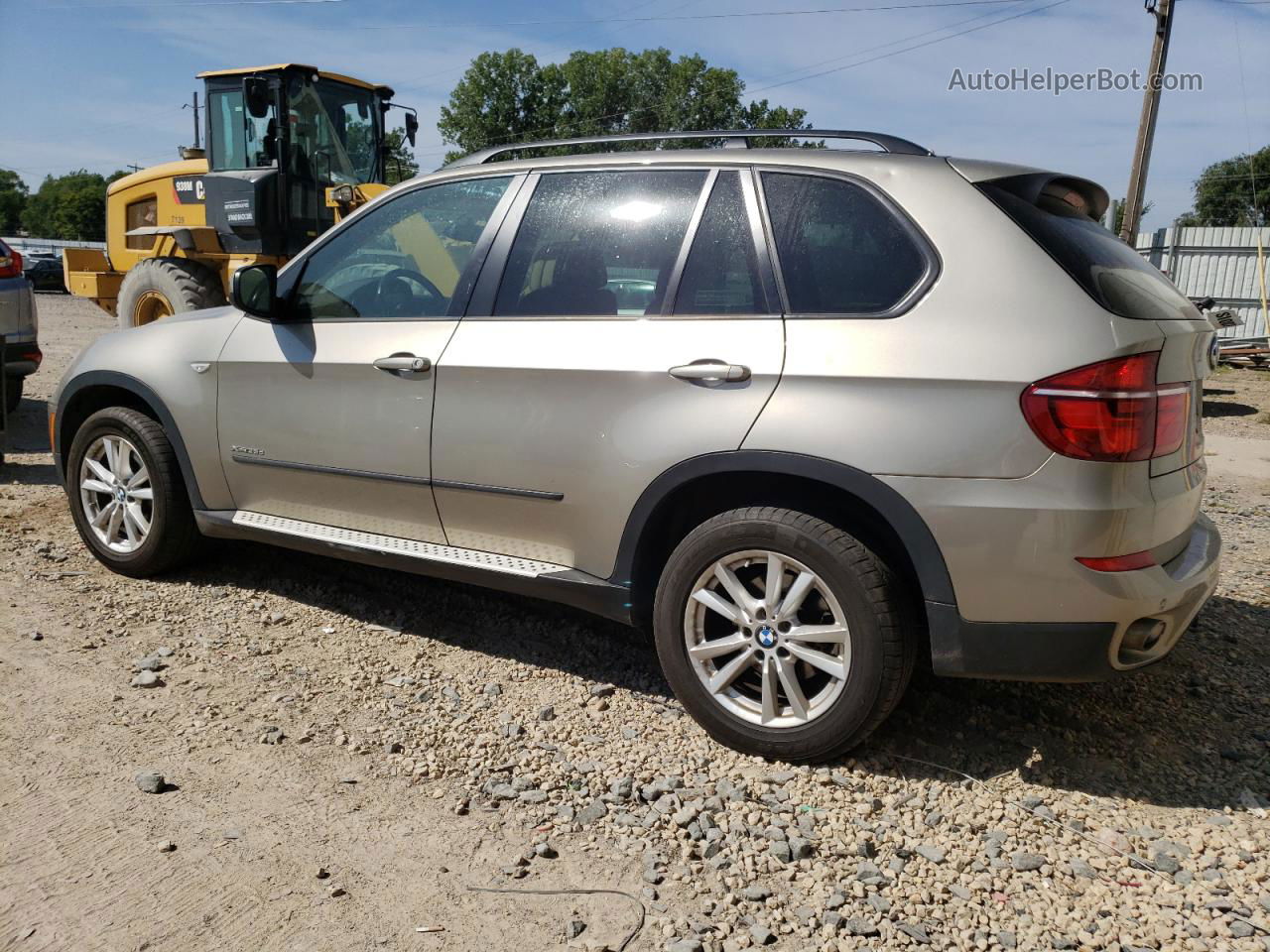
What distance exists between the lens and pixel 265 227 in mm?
10609

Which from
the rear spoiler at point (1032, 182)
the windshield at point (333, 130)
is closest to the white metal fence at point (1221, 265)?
the windshield at point (333, 130)

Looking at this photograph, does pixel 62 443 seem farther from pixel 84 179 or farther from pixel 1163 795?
pixel 84 179

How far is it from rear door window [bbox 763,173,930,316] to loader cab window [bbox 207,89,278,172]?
351 inches

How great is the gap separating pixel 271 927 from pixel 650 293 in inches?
83.5

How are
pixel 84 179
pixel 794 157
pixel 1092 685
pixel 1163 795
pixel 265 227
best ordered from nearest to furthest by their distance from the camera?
pixel 1163 795, pixel 794 157, pixel 1092 685, pixel 265 227, pixel 84 179

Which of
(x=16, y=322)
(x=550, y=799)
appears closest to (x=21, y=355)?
(x=16, y=322)

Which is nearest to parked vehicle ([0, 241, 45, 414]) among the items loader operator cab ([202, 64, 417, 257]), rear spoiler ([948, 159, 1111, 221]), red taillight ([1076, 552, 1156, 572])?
loader operator cab ([202, 64, 417, 257])

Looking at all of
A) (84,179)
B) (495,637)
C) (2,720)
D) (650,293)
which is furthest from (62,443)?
(84,179)

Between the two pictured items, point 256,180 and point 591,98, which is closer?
point 256,180

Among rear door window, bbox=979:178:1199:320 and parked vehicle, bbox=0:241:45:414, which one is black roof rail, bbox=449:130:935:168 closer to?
rear door window, bbox=979:178:1199:320

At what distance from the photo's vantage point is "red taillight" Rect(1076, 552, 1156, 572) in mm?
2809

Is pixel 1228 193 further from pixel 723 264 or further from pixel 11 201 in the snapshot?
pixel 11 201

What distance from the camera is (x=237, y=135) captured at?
1116 centimetres

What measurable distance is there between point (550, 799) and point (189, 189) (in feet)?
34.9
